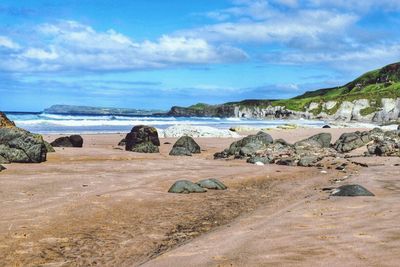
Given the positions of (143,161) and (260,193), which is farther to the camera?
(143,161)

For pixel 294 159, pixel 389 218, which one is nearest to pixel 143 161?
pixel 294 159

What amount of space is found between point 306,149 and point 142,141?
31.5 feet

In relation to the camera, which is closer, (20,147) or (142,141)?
(20,147)

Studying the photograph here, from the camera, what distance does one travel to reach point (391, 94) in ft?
466

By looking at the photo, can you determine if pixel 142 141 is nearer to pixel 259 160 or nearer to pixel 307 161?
pixel 259 160

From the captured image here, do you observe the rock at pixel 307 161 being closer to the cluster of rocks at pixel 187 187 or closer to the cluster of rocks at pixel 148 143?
the cluster of rocks at pixel 148 143

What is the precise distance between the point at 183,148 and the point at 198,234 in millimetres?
18390

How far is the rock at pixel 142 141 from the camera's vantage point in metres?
27.7

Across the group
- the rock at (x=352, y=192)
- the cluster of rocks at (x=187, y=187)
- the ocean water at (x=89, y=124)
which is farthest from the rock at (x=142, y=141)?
the ocean water at (x=89, y=124)

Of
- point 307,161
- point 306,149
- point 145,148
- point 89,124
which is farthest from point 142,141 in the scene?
point 89,124

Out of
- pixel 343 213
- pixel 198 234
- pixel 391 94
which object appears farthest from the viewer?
pixel 391 94

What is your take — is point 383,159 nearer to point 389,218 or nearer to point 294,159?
point 294,159

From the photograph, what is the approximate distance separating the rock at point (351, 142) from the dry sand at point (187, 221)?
34.5 ft

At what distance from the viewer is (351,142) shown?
2845 centimetres
